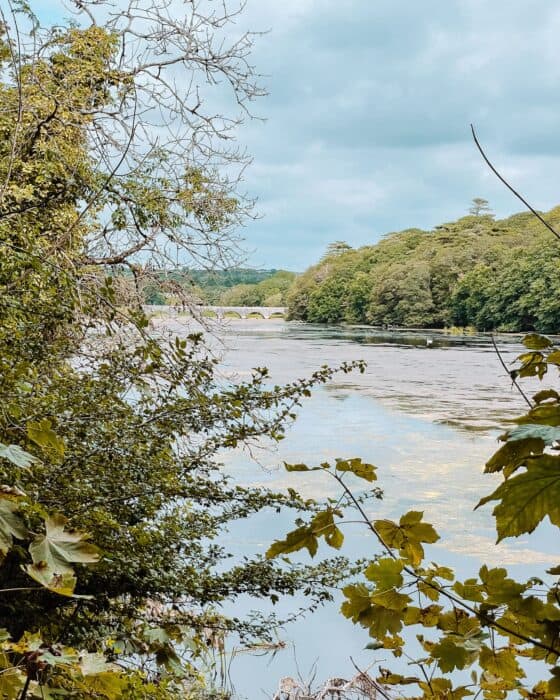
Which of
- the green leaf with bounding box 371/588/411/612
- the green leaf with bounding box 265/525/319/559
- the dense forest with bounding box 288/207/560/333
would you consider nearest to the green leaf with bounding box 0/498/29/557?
the green leaf with bounding box 265/525/319/559

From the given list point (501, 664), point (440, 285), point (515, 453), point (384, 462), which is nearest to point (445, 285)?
point (440, 285)

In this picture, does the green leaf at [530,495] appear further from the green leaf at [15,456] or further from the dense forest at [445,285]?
the dense forest at [445,285]

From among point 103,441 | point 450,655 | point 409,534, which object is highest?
point 409,534

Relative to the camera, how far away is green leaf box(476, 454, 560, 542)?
501 mm

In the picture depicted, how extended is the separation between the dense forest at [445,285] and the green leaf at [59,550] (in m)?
29.2

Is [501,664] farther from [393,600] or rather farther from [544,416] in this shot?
[544,416]

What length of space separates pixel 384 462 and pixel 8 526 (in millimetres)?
8141

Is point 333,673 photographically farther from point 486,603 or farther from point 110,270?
point 486,603

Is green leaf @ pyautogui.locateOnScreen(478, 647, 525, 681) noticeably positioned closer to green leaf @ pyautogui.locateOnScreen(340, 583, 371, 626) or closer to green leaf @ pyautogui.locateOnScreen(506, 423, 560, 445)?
green leaf @ pyautogui.locateOnScreen(340, 583, 371, 626)

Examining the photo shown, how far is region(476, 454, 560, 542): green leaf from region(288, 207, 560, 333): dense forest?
29358 millimetres

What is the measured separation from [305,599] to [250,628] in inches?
112

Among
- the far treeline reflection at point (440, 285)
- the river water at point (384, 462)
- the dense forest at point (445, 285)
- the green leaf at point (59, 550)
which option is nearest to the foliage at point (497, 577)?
the green leaf at point (59, 550)

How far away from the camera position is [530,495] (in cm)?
51

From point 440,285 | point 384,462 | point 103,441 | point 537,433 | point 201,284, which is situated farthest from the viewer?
point 440,285
